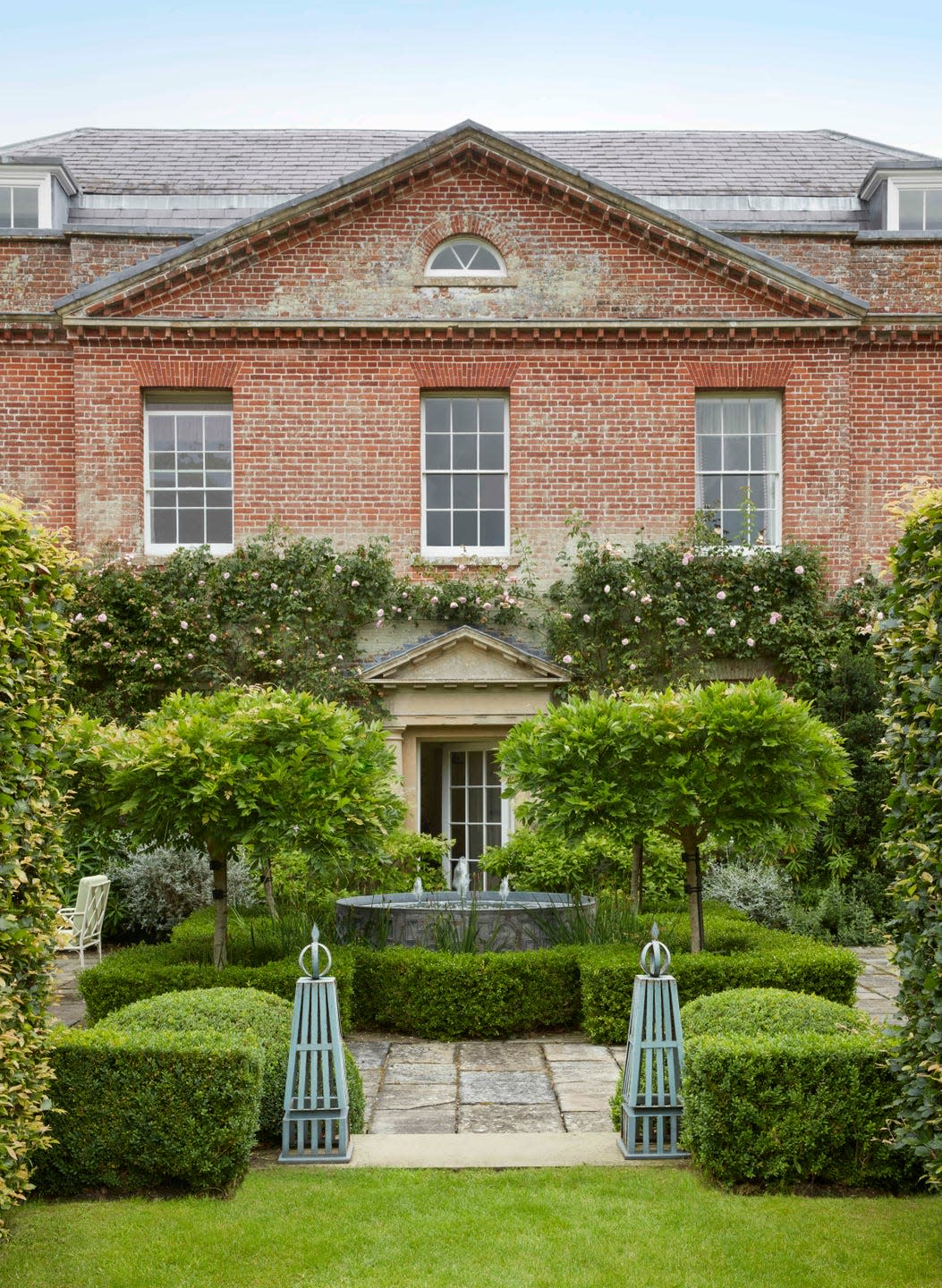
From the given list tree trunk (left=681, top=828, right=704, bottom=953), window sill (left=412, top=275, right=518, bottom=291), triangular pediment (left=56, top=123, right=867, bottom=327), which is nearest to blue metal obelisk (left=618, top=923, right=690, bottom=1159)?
tree trunk (left=681, top=828, right=704, bottom=953)

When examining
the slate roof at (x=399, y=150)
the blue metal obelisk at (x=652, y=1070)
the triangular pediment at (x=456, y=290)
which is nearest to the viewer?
the blue metal obelisk at (x=652, y=1070)

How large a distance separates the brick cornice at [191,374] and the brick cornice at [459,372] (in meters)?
2.24

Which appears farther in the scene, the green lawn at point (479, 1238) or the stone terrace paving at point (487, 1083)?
the stone terrace paving at point (487, 1083)

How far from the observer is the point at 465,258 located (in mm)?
15992

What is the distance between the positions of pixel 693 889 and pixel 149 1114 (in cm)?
511

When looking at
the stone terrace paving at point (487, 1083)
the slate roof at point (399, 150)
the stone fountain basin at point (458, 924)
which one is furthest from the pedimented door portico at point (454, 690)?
the slate roof at point (399, 150)

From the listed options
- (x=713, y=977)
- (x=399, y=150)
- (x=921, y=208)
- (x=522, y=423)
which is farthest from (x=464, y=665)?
(x=921, y=208)

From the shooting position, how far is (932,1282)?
15.8 feet

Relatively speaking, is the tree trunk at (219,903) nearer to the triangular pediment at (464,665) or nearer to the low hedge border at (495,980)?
the low hedge border at (495,980)

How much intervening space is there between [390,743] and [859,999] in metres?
6.45

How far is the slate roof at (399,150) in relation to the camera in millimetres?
18656

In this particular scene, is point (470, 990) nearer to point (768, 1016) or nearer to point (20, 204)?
point (768, 1016)

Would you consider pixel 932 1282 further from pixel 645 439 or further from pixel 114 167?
pixel 114 167

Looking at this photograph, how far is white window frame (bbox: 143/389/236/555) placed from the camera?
1573cm
